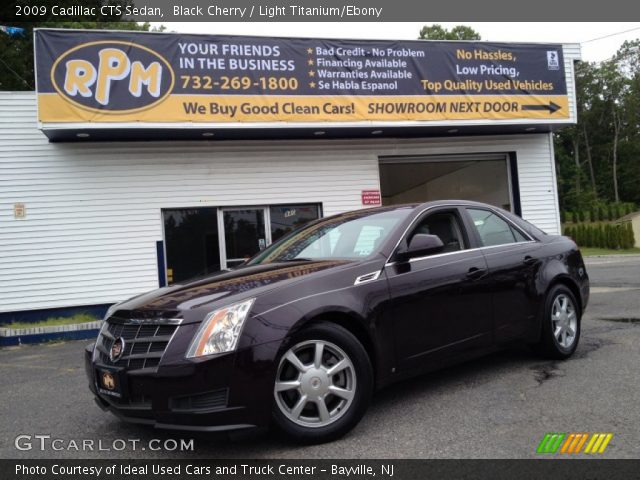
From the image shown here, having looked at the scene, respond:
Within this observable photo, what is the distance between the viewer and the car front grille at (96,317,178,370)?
3.22m

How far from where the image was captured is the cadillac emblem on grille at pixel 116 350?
3.39 m

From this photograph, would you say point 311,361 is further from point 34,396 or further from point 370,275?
point 34,396

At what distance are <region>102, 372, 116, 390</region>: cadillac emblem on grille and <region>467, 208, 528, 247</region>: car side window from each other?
3.17 metres

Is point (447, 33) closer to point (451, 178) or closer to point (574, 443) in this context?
point (451, 178)

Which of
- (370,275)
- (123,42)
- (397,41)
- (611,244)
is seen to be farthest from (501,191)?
(611,244)

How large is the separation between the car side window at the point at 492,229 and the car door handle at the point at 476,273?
0.32m

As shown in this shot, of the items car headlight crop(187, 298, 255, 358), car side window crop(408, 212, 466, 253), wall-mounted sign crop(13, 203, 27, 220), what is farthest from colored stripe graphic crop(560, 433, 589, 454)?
wall-mounted sign crop(13, 203, 27, 220)

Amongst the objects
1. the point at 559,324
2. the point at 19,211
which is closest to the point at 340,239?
the point at 559,324

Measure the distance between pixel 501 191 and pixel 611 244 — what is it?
22188mm

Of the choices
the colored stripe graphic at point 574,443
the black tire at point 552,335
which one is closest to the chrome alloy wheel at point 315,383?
the colored stripe graphic at point 574,443

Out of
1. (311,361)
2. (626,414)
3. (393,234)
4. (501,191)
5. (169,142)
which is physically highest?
(169,142)

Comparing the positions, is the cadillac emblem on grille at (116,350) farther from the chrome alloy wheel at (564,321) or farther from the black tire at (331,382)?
the chrome alloy wheel at (564,321)

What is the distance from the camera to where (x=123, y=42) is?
391 inches

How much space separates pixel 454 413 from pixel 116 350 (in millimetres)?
2375
